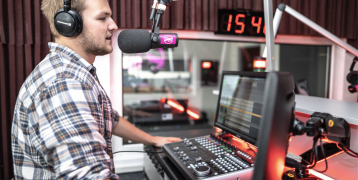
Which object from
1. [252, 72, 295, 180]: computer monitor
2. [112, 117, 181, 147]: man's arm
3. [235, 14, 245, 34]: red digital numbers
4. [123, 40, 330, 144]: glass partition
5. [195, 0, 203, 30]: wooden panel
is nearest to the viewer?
[252, 72, 295, 180]: computer monitor

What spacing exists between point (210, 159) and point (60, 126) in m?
0.50

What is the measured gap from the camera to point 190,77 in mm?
5508

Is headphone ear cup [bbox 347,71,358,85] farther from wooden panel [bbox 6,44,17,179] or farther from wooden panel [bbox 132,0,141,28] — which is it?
wooden panel [bbox 6,44,17,179]

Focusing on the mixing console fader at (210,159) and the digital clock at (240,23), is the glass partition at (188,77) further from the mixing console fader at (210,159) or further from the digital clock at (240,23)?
the mixing console fader at (210,159)

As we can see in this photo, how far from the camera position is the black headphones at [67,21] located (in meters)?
0.82

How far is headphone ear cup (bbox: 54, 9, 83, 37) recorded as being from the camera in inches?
32.2

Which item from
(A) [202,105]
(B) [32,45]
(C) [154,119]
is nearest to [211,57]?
(A) [202,105]

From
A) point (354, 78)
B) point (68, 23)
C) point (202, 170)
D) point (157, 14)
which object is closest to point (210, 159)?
point (202, 170)

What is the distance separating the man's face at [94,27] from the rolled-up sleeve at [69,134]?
302 mm

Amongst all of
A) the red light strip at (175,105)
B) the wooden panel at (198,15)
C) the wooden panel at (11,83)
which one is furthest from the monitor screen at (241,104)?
the red light strip at (175,105)

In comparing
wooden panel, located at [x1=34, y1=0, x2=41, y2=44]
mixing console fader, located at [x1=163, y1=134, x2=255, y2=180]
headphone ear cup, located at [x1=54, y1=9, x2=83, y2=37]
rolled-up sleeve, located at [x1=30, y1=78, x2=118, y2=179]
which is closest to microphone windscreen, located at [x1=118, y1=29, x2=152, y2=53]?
headphone ear cup, located at [x1=54, y1=9, x2=83, y2=37]

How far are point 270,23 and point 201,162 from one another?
2.18ft

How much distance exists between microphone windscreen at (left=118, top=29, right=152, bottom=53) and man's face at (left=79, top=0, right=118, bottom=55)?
0.08 metres

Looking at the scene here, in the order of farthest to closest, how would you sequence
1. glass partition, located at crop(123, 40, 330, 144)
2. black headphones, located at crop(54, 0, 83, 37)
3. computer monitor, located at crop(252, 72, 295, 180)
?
glass partition, located at crop(123, 40, 330, 144), black headphones, located at crop(54, 0, 83, 37), computer monitor, located at crop(252, 72, 295, 180)
